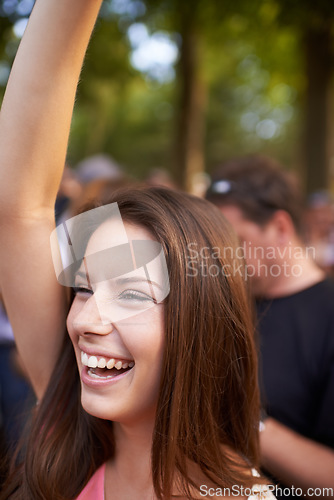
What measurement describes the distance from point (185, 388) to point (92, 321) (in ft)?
1.01

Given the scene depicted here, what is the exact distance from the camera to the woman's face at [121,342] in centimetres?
122

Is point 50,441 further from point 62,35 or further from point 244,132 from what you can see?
point 244,132

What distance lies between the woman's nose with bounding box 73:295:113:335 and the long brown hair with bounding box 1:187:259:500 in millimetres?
155

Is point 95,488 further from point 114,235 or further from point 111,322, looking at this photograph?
point 114,235

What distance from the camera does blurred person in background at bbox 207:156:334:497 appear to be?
6.19ft

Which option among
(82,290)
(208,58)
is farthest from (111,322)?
(208,58)

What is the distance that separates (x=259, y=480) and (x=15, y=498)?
0.68 metres

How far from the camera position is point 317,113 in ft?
24.8

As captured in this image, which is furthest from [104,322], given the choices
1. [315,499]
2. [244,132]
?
[244,132]

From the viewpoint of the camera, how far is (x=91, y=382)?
48.6 inches

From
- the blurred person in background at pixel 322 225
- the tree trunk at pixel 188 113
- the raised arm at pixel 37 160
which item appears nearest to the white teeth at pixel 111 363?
the raised arm at pixel 37 160

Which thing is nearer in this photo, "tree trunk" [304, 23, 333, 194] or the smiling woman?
the smiling woman

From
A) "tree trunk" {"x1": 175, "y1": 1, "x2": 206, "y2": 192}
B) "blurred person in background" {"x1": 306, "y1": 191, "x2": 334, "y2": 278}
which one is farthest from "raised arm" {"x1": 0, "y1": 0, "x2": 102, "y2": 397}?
"tree trunk" {"x1": 175, "y1": 1, "x2": 206, "y2": 192}

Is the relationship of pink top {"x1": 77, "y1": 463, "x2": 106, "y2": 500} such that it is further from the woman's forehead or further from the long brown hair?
the woman's forehead
